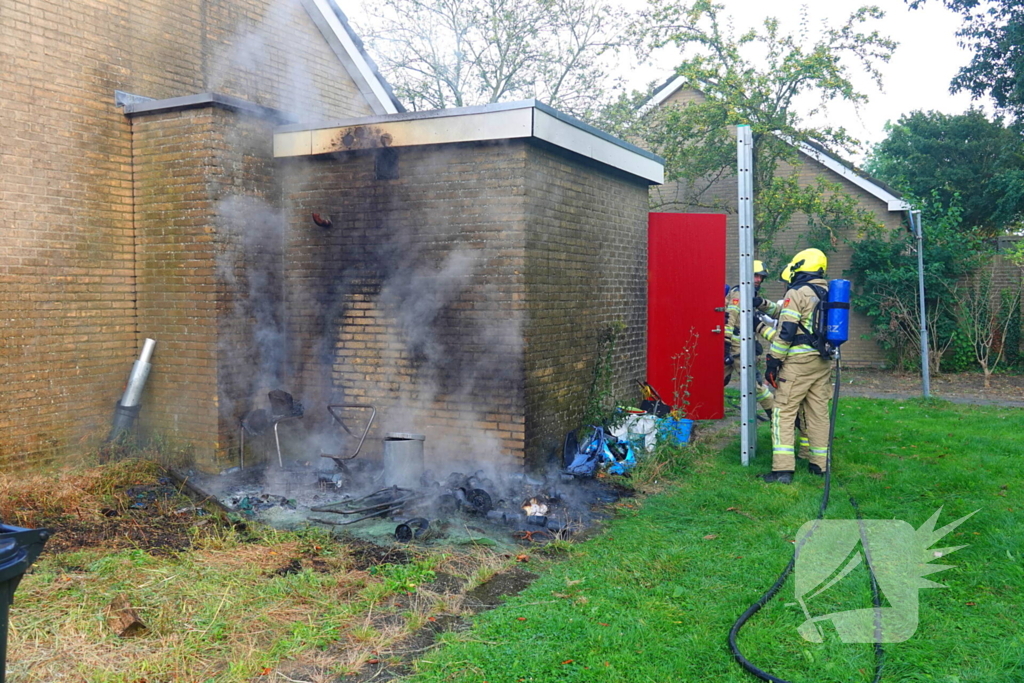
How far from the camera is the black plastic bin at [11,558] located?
2.41 metres

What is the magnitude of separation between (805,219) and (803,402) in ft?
38.5

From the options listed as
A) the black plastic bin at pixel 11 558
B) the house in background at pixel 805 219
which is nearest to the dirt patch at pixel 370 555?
the black plastic bin at pixel 11 558

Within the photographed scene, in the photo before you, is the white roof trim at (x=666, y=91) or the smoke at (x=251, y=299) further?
the white roof trim at (x=666, y=91)

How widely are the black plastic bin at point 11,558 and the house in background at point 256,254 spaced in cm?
450

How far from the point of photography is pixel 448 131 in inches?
263

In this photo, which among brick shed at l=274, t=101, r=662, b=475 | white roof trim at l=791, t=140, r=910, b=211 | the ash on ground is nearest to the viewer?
the ash on ground

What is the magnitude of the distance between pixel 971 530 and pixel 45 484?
7.03 meters

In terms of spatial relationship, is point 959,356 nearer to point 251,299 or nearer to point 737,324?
point 737,324

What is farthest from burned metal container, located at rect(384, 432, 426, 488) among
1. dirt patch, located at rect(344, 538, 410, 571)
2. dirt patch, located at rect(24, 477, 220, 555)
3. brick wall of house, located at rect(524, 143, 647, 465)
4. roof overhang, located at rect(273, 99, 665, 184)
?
roof overhang, located at rect(273, 99, 665, 184)

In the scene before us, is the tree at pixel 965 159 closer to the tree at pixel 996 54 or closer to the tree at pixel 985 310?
the tree at pixel 996 54

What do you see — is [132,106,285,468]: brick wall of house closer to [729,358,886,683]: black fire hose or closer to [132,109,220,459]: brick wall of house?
[132,109,220,459]: brick wall of house

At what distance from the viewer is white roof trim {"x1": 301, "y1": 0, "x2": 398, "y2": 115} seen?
9820mm

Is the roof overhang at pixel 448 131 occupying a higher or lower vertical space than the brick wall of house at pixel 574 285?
higher

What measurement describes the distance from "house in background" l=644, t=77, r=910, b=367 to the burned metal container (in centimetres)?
1194
